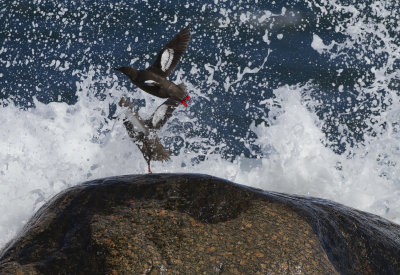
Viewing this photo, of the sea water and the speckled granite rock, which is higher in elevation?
the sea water

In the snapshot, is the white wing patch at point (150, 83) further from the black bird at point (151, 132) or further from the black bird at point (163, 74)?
the black bird at point (151, 132)

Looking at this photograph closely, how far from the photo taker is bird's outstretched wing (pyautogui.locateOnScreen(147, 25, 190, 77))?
434 centimetres

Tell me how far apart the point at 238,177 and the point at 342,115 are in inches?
77.7

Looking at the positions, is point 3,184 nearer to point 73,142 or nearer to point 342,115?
point 73,142

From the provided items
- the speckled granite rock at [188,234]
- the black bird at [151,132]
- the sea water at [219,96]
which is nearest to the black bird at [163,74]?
the black bird at [151,132]

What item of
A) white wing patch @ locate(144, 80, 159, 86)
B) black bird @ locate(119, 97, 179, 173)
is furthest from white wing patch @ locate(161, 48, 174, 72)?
black bird @ locate(119, 97, 179, 173)

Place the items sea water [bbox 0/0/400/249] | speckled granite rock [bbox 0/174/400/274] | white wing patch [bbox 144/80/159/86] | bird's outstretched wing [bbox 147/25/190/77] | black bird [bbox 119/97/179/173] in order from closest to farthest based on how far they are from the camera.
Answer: speckled granite rock [bbox 0/174/400/274] < white wing patch [bbox 144/80/159/86] < bird's outstretched wing [bbox 147/25/190/77] < black bird [bbox 119/97/179/173] < sea water [bbox 0/0/400/249]

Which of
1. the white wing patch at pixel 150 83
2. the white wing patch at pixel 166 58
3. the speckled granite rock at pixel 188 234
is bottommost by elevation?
the speckled granite rock at pixel 188 234

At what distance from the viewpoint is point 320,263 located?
9.13 ft

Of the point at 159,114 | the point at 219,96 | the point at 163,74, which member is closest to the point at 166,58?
the point at 163,74

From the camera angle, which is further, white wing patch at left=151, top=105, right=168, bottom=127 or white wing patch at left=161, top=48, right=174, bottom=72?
white wing patch at left=151, top=105, right=168, bottom=127

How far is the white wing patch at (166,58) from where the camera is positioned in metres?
4.34

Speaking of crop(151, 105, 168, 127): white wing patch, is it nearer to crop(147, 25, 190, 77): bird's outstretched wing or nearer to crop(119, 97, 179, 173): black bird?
crop(119, 97, 179, 173): black bird

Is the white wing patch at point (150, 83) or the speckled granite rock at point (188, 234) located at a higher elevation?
the white wing patch at point (150, 83)
